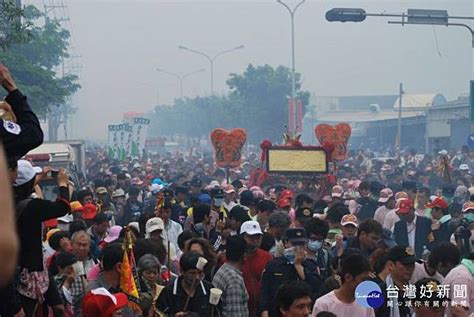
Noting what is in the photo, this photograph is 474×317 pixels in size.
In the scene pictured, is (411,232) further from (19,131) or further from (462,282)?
(19,131)

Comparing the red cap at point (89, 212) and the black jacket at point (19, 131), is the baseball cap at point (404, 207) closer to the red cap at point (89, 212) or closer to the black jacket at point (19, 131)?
the red cap at point (89, 212)

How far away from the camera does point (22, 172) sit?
4102 mm

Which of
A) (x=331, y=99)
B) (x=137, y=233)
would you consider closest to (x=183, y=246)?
(x=137, y=233)

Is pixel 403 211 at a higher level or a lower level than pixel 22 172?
lower

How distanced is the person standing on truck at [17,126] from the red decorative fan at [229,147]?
53.6ft

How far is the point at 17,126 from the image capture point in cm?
350

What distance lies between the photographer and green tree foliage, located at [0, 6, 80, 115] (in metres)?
27.0

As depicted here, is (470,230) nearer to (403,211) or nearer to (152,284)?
(403,211)

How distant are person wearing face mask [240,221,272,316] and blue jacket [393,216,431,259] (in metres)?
3.19

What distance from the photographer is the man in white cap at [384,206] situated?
40.4 feet

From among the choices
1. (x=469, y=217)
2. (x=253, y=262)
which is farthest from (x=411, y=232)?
(x=253, y=262)

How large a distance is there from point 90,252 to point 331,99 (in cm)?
12873

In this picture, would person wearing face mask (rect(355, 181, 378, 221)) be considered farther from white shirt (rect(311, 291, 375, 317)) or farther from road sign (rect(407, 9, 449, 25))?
white shirt (rect(311, 291, 375, 317))

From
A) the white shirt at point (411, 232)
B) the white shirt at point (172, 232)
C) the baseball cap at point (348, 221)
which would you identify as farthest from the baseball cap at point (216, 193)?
the baseball cap at point (348, 221)
